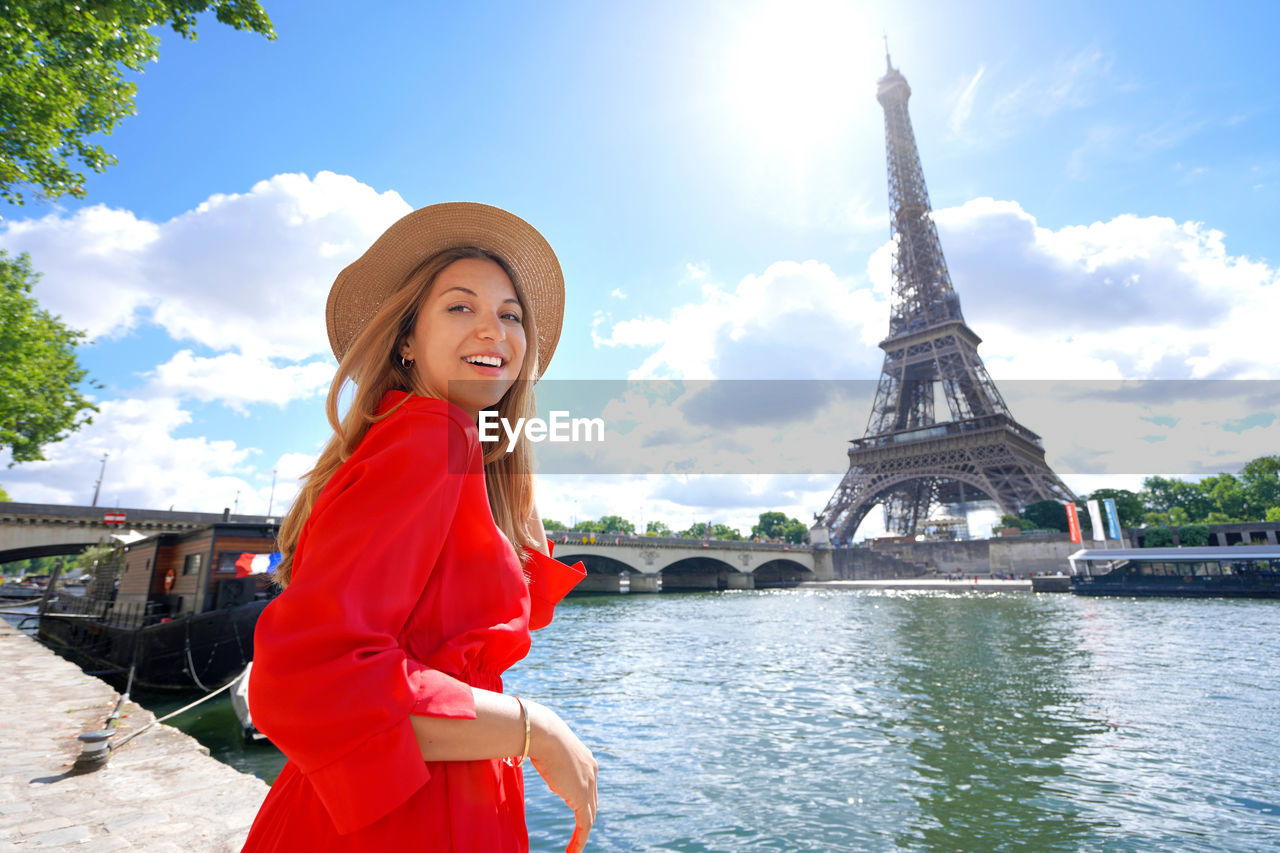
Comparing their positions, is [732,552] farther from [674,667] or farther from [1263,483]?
[1263,483]

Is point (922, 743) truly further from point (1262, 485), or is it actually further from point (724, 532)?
point (724, 532)

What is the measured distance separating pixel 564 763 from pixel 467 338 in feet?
2.78

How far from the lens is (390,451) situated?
37.7 inches

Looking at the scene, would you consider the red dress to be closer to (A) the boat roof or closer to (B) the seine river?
(B) the seine river

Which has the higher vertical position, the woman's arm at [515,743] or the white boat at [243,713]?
the woman's arm at [515,743]

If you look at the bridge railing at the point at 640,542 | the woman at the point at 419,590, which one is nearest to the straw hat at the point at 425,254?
the woman at the point at 419,590

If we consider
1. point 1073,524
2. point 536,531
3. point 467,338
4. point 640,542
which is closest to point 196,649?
point 536,531

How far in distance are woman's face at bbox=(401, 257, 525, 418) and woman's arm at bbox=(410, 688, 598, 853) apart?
1.99 feet

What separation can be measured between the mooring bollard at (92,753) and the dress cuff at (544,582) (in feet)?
18.1

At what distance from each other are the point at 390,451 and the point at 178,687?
54.2 ft

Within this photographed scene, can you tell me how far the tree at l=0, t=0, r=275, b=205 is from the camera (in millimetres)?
6215

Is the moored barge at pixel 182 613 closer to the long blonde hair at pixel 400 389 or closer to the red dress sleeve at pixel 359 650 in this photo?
the long blonde hair at pixel 400 389

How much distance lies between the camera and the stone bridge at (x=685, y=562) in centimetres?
4391

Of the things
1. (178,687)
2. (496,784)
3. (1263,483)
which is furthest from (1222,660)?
(1263,483)
